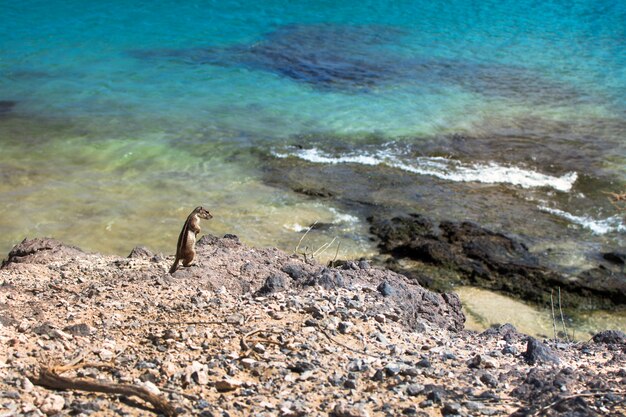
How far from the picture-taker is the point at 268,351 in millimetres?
5031

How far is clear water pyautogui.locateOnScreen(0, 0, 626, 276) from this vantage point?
36.4 feet

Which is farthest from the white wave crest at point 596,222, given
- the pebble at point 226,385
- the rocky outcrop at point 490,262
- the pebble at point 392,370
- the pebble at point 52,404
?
the pebble at point 52,404

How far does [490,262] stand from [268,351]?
200 inches

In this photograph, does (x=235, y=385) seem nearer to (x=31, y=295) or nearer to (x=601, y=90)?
(x=31, y=295)

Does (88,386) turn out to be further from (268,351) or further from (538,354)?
(538,354)

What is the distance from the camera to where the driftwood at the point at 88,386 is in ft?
14.4

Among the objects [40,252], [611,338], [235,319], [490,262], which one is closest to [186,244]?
[235,319]

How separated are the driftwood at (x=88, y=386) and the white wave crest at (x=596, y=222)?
7825 mm

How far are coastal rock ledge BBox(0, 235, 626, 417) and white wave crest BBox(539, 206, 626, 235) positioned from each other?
446 cm

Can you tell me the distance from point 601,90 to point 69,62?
12.8 meters

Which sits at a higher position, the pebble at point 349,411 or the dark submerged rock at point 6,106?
the pebble at point 349,411

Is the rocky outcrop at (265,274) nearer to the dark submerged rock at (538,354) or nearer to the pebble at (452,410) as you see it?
the dark submerged rock at (538,354)

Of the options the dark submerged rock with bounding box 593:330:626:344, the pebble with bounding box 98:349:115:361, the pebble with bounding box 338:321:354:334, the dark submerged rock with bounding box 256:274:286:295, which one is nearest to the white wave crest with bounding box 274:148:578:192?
the dark submerged rock with bounding box 593:330:626:344

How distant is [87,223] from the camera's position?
34.4 feet
